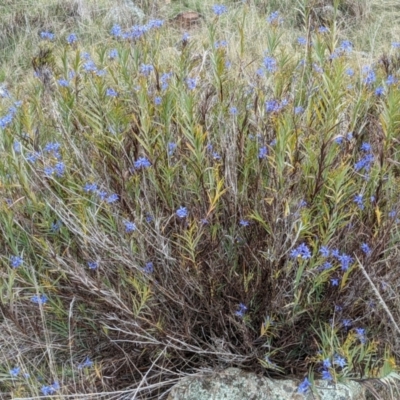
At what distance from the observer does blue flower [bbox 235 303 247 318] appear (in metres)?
1.88

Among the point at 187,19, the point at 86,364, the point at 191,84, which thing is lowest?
the point at 187,19

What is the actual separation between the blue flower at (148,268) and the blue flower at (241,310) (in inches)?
12.2

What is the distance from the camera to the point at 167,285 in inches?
77.8

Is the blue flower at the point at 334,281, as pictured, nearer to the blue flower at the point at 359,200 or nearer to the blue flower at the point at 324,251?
the blue flower at the point at 324,251

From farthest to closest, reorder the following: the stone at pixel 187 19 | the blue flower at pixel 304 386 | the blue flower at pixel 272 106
Result: the stone at pixel 187 19, the blue flower at pixel 272 106, the blue flower at pixel 304 386

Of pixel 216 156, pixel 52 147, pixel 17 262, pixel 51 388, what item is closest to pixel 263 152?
pixel 216 156

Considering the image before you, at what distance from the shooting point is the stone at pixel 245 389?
185 cm

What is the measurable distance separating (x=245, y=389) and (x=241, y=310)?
0.83ft

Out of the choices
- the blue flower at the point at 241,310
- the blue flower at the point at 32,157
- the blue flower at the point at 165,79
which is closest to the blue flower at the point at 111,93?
the blue flower at the point at 165,79

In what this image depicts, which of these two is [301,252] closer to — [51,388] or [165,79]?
[51,388]

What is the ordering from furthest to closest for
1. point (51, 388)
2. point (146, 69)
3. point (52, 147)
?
point (146, 69)
point (52, 147)
point (51, 388)

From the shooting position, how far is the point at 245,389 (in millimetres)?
1911

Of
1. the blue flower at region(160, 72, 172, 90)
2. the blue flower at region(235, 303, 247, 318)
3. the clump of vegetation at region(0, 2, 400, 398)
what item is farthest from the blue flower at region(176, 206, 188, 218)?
the blue flower at region(160, 72, 172, 90)

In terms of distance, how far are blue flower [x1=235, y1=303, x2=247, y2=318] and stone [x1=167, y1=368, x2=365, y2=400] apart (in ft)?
0.63
